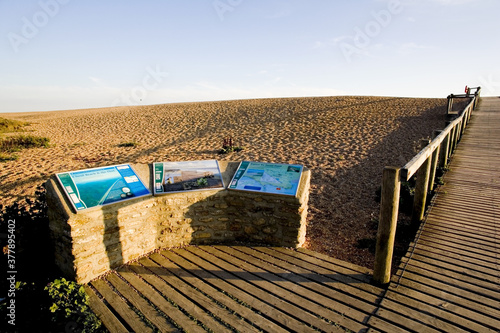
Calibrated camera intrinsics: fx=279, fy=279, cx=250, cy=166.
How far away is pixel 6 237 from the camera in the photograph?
425cm

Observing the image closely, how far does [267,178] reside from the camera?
15.6 feet

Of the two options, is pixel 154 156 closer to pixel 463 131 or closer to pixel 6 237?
pixel 6 237

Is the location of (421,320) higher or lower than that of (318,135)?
lower

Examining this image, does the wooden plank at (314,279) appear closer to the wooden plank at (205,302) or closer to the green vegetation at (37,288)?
the wooden plank at (205,302)

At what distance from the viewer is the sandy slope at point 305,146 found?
6.93 m

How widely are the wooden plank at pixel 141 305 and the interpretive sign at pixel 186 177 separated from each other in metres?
1.32

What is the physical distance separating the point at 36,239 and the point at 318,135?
44.6 feet

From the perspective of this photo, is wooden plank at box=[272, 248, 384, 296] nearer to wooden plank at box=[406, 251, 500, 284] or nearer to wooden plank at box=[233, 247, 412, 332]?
wooden plank at box=[233, 247, 412, 332]

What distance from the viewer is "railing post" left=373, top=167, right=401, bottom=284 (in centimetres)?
341

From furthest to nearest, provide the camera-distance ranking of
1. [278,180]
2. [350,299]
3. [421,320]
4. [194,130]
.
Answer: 1. [194,130]
2. [278,180]
3. [350,299]
4. [421,320]

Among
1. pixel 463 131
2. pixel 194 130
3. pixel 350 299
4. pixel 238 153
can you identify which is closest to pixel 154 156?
pixel 238 153

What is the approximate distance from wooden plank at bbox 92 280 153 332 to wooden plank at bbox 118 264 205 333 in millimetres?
236

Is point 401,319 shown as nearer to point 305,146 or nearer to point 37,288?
point 37,288

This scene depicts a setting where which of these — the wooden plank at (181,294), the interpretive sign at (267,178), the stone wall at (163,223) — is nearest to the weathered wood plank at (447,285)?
the stone wall at (163,223)
